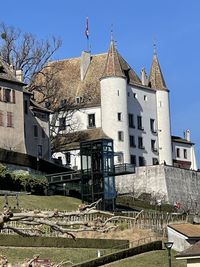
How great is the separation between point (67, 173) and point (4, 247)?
30.8 meters

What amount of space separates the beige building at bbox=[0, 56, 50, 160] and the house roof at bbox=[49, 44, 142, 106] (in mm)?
16343

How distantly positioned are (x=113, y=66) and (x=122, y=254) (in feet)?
173

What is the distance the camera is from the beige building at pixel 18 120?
85.0 meters

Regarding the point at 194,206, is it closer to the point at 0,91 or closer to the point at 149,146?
the point at 149,146

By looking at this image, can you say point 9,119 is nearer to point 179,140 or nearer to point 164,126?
point 164,126

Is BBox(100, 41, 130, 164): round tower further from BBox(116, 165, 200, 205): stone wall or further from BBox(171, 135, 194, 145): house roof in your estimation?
BBox(171, 135, 194, 145): house roof

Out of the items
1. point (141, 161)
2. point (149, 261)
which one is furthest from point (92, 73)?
point (149, 261)

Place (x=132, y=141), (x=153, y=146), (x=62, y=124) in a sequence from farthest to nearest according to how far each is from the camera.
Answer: (x=153, y=146) < (x=62, y=124) < (x=132, y=141)

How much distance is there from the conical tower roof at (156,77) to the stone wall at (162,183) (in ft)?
55.5

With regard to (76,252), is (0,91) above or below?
above

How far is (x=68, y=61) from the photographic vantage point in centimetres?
11831

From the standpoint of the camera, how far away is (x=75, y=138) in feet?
349

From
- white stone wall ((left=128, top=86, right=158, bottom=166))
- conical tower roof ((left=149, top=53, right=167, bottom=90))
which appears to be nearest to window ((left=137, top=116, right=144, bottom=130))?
white stone wall ((left=128, top=86, right=158, bottom=166))

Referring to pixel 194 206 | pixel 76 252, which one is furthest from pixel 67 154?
pixel 76 252
